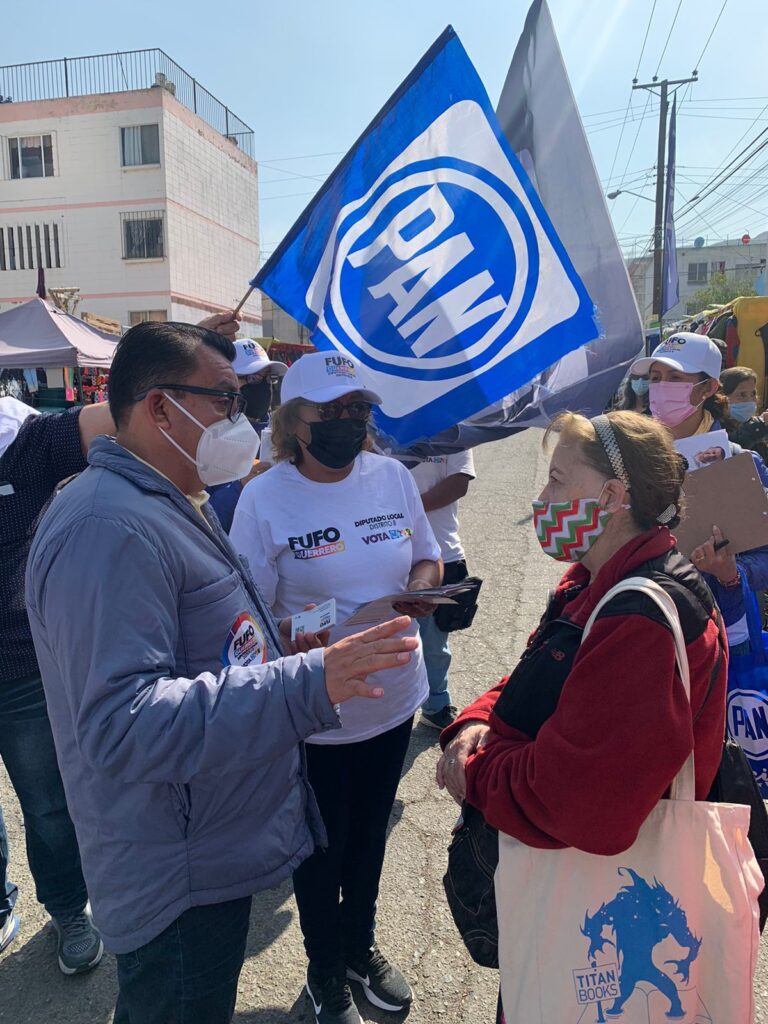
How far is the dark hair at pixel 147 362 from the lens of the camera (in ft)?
5.00

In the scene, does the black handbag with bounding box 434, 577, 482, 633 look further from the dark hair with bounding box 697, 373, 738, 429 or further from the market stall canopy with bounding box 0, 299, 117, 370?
the market stall canopy with bounding box 0, 299, 117, 370

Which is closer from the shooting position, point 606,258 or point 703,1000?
Answer: point 703,1000

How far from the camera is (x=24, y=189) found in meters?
28.9

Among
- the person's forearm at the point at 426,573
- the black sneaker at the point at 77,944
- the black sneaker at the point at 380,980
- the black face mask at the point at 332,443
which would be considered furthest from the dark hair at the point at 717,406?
the black sneaker at the point at 77,944

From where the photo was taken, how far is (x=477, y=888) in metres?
1.68

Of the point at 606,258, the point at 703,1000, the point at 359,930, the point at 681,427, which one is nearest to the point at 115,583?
the point at 703,1000

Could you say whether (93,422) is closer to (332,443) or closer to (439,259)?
(332,443)

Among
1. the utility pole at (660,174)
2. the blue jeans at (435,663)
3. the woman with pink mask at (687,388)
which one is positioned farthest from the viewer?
the utility pole at (660,174)

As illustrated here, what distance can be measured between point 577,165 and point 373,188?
856 millimetres

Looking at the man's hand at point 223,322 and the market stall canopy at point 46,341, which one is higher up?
the market stall canopy at point 46,341

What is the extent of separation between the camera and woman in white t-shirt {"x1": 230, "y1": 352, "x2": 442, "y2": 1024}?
2.23 m

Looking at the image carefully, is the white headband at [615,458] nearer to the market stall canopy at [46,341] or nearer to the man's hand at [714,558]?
the man's hand at [714,558]

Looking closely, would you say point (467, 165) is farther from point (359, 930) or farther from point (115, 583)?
point (359, 930)

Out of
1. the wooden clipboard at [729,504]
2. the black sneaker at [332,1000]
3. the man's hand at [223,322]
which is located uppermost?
the man's hand at [223,322]
